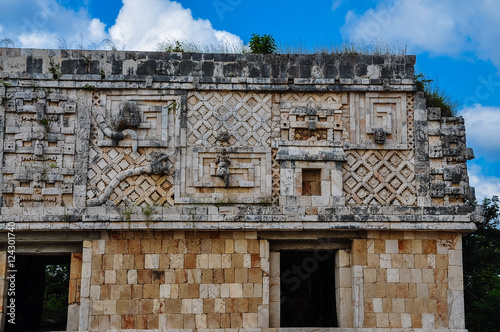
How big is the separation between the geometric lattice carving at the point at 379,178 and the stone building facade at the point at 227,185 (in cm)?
3

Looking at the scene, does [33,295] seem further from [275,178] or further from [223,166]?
[275,178]

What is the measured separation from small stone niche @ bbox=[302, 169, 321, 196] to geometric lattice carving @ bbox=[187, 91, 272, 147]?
2.97ft

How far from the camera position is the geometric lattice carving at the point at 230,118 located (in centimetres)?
1072

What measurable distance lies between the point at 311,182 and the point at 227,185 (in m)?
1.55

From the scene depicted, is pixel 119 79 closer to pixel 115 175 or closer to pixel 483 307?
pixel 115 175

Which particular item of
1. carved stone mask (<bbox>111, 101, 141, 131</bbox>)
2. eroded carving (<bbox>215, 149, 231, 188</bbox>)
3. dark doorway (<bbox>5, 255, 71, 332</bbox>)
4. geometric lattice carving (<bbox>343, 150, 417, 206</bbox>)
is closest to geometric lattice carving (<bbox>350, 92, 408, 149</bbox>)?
geometric lattice carving (<bbox>343, 150, 417, 206</bbox>)

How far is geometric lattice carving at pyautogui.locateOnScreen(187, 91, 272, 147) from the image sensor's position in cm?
1072

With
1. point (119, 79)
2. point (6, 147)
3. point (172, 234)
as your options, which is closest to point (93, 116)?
point (119, 79)

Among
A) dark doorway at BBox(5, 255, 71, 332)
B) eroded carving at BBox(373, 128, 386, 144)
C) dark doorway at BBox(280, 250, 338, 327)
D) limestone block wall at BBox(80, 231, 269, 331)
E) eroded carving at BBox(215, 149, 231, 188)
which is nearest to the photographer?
limestone block wall at BBox(80, 231, 269, 331)

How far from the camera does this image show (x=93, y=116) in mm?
10766

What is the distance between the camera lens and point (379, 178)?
418 inches

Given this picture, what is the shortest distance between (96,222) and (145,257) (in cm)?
104

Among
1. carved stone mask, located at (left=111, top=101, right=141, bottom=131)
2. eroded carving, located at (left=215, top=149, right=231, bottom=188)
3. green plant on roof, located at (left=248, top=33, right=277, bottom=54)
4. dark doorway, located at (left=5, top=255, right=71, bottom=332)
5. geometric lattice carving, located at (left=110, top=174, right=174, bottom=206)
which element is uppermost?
green plant on roof, located at (left=248, top=33, right=277, bottom=54)

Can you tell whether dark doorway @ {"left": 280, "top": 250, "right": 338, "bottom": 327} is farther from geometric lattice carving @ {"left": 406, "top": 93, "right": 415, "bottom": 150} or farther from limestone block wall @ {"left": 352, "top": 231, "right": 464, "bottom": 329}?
geometric lattice carving @ {"left": 406, "top": 93, "right": 415, "bottom": 150}
